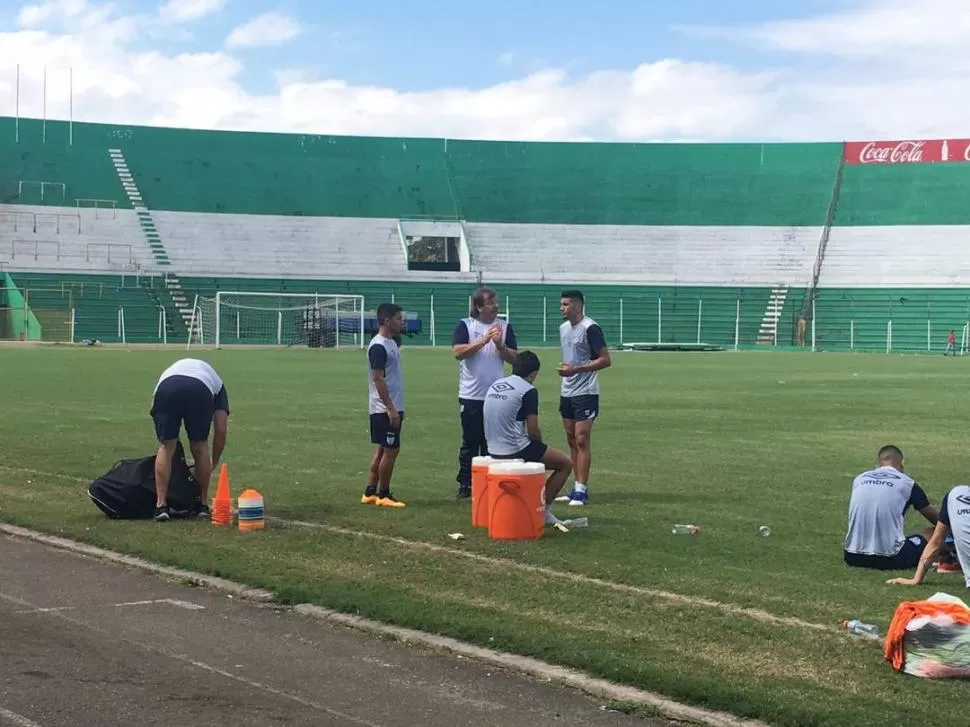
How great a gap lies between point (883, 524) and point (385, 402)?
4813 mm

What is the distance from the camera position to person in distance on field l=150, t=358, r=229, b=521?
11227mm

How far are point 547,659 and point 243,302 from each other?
61.5 metres

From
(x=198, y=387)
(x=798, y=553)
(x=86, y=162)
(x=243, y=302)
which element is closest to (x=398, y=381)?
(x=198, y=387)

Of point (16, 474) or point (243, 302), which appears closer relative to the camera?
point (16, 474)

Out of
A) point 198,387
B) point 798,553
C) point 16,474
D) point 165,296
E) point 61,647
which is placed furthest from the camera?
point 165,296

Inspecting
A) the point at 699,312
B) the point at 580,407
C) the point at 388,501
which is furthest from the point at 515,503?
the point at 699,312

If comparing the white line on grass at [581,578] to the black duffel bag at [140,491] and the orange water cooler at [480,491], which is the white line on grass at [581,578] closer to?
the orange water cooler at [480,491]

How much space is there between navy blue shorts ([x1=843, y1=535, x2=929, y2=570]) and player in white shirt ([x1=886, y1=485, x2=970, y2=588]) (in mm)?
448

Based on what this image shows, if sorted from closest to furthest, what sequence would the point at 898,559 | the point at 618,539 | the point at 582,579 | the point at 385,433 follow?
the point at 582,579 → the point at 898,559 → the point at 618,539 → the point at 385,433

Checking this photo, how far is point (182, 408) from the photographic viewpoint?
11.3m

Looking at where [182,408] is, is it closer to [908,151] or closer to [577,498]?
[577,498]

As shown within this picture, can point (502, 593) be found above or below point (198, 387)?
below

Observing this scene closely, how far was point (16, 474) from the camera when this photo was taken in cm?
1421

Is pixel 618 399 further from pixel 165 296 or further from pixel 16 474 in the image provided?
pixel 165 296
